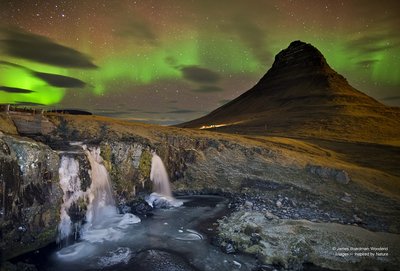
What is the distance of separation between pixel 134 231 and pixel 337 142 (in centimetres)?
5659

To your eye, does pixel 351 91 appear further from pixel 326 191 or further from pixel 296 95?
pixel 326 191

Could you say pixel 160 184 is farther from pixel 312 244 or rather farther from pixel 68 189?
pixel 312 244

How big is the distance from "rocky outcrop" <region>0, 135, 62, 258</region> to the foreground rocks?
10.3m

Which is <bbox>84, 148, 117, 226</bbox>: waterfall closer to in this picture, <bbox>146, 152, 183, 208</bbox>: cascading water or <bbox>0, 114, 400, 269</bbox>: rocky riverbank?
<bbox>0, 114, 400, 269</bbox>: rocky riverbank

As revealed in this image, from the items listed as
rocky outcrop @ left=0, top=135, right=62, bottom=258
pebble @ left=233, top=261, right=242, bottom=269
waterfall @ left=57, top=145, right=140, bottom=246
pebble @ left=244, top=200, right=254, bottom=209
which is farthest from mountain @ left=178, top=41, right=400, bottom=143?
rocky outcrop @ left=0, top=135, right=62, bottom=258

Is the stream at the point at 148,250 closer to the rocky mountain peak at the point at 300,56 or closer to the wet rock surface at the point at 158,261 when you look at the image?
the wet rock surface at the point at 158,261

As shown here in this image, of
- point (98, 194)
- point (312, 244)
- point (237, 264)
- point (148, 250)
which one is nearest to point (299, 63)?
point (312, 244)

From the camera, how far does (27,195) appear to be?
1478 cm

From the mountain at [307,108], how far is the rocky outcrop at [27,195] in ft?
213

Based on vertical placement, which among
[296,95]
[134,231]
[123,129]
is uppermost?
[296,95]

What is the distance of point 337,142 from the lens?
6147cm

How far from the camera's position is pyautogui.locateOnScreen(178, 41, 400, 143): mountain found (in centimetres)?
7850

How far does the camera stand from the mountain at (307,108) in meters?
78.5

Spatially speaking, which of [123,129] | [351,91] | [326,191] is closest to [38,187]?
[123,129]
